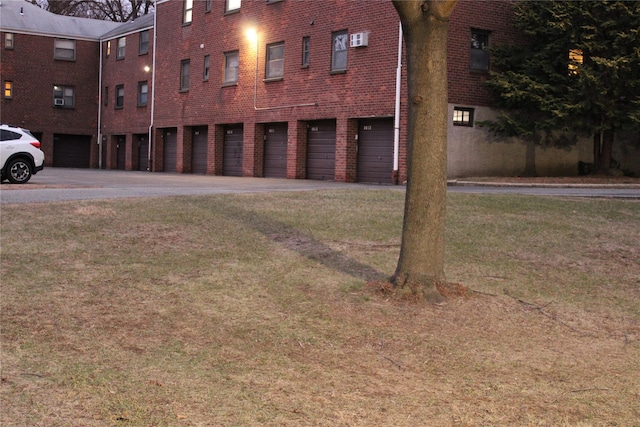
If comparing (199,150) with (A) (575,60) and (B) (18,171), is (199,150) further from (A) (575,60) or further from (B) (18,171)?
(A) (575,60)

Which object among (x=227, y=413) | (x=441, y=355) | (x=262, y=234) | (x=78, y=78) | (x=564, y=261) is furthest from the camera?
(x=78, y=78)

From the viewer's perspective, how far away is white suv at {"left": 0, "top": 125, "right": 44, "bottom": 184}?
18703 mm

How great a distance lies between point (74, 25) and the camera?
47312 millimetres

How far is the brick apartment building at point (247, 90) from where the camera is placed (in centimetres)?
2377

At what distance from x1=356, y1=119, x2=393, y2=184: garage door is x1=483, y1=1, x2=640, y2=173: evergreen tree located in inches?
125

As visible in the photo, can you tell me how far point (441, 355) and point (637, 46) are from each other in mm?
18906

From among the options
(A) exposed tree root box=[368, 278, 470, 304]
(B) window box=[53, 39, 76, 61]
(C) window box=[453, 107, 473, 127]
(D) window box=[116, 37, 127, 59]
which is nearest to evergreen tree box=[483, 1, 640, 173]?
(C) window box=[453, 107, 473, 127]

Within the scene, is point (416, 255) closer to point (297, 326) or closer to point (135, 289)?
point (297, 326)

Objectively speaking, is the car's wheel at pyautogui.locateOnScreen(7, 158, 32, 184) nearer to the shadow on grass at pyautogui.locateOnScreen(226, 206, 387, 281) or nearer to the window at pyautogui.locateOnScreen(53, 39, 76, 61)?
the shadow on grass at pyautogui.locateOnScreen(226, 206, 387, 281)

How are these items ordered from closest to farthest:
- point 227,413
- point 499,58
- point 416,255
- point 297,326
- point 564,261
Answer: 1. point 227,413
2. point 297,326
3. point 416,255
4. point 564,261
5. point 499,58

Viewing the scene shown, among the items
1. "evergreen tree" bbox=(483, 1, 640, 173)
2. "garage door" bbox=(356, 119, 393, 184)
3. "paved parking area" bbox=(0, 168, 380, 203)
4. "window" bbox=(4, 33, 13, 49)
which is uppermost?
"window" bbox=(4, 33, 13, 49)

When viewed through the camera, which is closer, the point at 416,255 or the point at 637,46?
the point at 416,255

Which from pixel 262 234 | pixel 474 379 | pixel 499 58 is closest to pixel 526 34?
pixel 499 58

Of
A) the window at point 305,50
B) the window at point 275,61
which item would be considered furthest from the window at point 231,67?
the window at point 305,50
